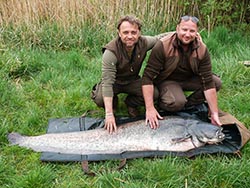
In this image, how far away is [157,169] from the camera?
338 centimetres

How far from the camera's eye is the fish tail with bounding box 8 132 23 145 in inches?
153

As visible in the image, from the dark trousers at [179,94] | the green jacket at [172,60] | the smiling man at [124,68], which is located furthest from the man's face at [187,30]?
the dark trousers at [179,94]

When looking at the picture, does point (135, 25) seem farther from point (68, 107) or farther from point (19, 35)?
point (19, 35)

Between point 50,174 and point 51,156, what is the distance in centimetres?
25

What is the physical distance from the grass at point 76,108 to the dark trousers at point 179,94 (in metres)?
0.40

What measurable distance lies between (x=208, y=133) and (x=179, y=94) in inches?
27.0

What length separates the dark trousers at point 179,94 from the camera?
4.28 metres

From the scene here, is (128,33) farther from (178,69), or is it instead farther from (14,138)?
(14,138)

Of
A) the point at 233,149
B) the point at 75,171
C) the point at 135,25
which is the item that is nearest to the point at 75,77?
the point at 135,25

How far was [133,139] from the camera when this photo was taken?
3.79m

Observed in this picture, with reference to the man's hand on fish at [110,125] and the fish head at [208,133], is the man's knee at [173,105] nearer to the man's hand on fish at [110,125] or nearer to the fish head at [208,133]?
the fish head at [208,133]

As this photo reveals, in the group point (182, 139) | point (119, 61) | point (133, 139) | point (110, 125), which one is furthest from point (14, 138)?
point (182, 139)

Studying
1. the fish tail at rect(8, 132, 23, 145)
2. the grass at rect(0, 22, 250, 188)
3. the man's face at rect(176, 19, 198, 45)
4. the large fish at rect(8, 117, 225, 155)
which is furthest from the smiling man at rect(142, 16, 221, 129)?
the fish tail at rect(8, 132, 23, 145)

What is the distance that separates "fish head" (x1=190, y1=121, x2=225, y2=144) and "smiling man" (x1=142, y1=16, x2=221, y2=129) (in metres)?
0.22
